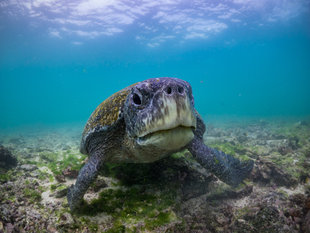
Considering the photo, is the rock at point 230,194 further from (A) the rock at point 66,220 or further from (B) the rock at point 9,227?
(B) the rock at point 9,227

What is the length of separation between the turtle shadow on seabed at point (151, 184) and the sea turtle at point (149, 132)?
400 millimetres

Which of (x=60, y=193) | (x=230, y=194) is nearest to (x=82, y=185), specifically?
(x=60, y=193)

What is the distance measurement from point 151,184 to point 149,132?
1578 millimetres

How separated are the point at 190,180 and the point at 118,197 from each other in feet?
4.62

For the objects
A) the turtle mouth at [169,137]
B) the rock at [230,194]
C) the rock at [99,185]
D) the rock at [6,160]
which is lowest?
the rock at [230,194]

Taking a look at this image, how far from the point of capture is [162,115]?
176 centimetres

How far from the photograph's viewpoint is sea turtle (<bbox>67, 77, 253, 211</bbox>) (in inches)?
71.1

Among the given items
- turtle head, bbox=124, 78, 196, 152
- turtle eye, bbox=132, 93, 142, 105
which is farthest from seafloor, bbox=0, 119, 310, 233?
turtle eye, bbox=132, 93, 142, 105

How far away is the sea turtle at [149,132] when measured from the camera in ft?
5.93

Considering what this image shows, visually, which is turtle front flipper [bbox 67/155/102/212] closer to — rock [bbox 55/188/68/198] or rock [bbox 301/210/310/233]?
rock [bbox 55/188/68/198]

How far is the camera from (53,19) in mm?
27641

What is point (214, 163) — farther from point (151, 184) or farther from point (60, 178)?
point (60, 178)

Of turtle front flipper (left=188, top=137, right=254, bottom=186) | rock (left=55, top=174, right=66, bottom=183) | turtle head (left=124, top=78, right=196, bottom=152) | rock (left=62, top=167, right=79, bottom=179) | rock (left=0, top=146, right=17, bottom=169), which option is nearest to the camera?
turtle head (left=124, top=78, right=196, bottom=152)

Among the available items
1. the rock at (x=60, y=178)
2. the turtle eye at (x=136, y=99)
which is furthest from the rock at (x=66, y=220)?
the turtle eye at (x=136, y=99)
